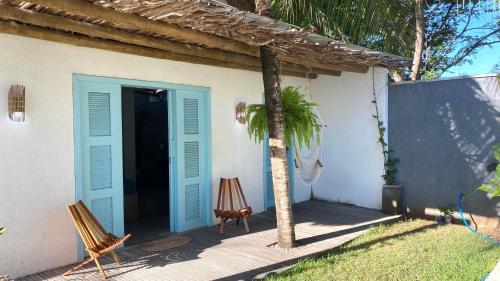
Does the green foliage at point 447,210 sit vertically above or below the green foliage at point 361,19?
below

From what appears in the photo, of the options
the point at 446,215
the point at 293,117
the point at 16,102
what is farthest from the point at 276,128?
the point at 446,215

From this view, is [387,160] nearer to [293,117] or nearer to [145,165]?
[293,117]

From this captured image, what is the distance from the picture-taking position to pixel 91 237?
4152 millimetres

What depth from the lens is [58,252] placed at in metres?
4.44

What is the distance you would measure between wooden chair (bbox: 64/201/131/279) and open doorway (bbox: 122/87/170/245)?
109cm

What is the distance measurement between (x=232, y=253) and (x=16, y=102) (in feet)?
9.40

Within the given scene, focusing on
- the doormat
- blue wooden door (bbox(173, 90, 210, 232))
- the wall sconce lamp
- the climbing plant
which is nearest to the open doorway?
the doormat

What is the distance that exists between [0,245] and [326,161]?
572cm

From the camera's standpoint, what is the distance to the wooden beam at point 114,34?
3546 millimetres

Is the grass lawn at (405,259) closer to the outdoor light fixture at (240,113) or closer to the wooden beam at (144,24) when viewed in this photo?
the outdoor light fixture at (240,113)

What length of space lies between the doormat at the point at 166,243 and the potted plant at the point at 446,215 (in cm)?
390

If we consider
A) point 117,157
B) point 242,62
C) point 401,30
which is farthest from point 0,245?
point 401,30

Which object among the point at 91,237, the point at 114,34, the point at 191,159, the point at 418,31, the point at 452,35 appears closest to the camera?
the point at 91,237

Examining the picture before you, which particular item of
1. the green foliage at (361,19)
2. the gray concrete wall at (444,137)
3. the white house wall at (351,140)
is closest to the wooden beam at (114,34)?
the green foliage at (361,19)
